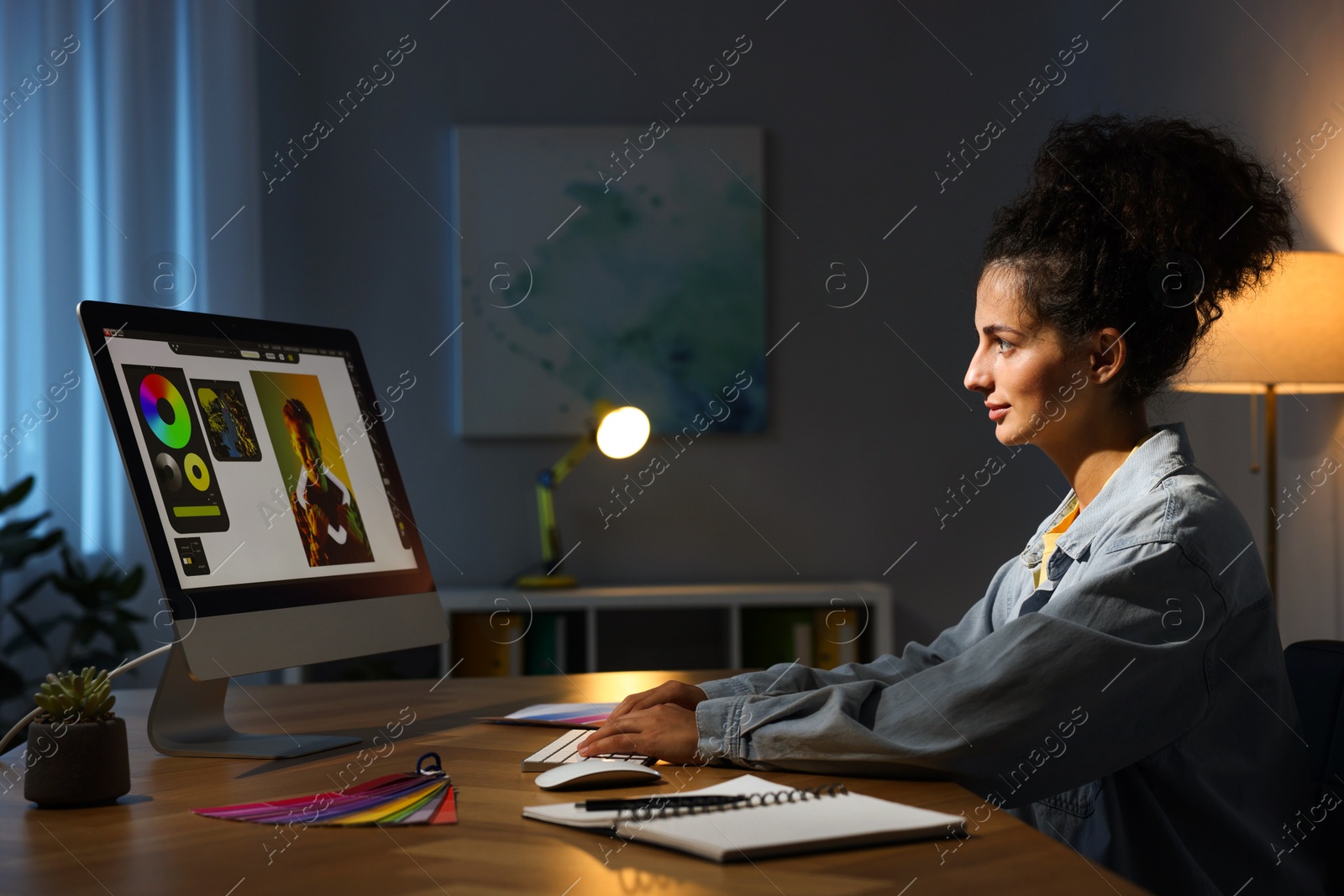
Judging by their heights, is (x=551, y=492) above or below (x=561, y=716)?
above

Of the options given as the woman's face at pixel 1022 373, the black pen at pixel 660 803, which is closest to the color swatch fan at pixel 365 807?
the black pen at pixel 660 803

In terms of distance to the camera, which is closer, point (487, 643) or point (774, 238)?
point (487, 643)

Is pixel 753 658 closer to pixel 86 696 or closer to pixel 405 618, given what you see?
pixel 405 618

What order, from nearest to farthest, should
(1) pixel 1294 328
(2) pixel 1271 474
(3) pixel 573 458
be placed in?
(1) pixel 1294 328, (2) pixel 1271 474, (3) pixel 573 458

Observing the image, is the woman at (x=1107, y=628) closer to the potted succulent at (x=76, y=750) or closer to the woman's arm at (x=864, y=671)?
the woman's arm at (x=864, y=671)

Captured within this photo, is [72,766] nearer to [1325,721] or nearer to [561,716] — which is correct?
[561,716]

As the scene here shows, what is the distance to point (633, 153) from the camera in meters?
3.46

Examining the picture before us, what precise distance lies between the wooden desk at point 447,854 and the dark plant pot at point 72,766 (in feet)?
0.04

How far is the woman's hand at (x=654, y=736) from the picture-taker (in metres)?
1.08

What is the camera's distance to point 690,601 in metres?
3.10

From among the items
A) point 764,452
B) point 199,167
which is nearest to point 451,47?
point 199,167

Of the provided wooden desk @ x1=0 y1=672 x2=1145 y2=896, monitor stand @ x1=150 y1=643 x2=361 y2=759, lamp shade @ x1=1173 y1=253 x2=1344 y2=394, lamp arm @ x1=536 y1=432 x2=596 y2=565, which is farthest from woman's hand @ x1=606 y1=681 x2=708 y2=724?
lamp arm @ x1=536 y1=432 x2=596 y2=565

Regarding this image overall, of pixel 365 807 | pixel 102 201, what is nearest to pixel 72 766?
pixel 365 807

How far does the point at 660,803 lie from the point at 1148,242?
84 centimetres
